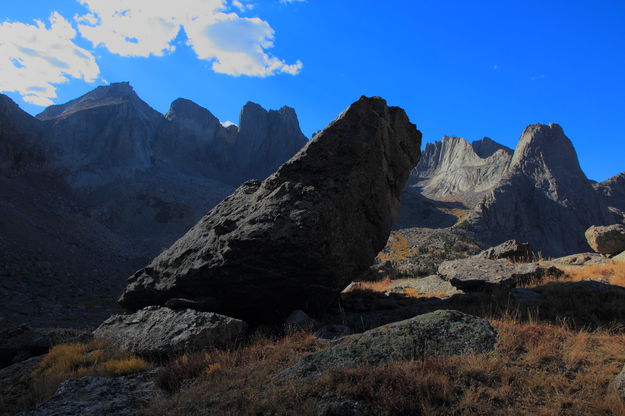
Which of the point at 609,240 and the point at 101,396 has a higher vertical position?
the point at 609,240

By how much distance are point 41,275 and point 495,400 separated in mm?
35359

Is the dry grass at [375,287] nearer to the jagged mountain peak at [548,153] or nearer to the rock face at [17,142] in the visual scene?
the rock face at [17,142]

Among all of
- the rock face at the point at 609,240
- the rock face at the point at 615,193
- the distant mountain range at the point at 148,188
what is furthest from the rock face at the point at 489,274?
the rock face at the point at 615,193

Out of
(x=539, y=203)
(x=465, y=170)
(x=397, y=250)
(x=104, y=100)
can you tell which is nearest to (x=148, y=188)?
(x=104, y=100)

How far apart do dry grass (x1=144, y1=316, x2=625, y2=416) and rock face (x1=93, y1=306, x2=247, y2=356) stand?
1.64 m

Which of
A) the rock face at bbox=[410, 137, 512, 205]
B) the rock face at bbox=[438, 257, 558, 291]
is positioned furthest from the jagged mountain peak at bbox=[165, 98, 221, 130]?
Answer: the rock face at bbox=[438, 257, 558, 291]

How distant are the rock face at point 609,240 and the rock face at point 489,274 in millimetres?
10905

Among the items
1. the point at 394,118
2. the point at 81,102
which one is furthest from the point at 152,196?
the point at 394,118

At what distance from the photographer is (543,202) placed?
10988 cm

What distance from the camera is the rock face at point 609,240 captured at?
2028 centimetres

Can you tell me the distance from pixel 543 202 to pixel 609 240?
105 metres

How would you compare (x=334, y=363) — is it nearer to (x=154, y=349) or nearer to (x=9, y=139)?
(x=154, y=349)

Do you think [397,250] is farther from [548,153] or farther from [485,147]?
[485,147]

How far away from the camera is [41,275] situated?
29438 millimetres
